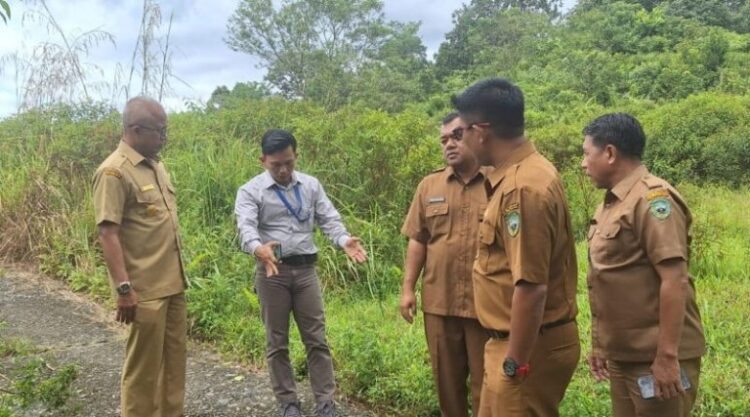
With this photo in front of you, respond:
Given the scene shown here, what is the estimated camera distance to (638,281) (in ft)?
7.43

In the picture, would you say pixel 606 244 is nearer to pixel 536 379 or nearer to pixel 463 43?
pixel 536 379

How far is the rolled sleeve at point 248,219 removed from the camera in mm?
3455

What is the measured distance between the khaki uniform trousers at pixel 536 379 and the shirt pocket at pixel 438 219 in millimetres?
997

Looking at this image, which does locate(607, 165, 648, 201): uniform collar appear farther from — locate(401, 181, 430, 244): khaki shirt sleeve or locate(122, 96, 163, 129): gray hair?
locate(122, 96, 163, 129): gray hair

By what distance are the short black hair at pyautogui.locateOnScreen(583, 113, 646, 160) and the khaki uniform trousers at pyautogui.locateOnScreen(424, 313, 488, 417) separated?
1.09 metres

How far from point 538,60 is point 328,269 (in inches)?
785

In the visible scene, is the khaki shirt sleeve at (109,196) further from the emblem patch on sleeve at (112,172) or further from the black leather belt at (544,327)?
the black leather belt at (544,327)

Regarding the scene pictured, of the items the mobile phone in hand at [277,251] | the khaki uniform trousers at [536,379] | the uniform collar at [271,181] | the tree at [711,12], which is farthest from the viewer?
the tree at [711,12]

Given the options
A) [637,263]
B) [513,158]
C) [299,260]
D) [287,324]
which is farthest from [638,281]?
[287,324]

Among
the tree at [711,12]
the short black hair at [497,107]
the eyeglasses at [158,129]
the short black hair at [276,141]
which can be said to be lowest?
the short black hair at [497,107]

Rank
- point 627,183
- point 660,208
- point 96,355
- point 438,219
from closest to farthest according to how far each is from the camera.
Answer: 1. point 660,208
2. point 627,183
3. point 438,219
4. point 96,355

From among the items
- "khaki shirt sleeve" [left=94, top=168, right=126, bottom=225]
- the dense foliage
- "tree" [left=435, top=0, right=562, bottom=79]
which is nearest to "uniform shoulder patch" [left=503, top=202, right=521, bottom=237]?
the dense foliage

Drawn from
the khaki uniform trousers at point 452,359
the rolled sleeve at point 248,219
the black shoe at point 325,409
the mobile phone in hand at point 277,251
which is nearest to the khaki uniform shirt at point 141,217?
the rolled sleeve at point 248,219

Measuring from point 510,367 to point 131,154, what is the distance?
2.21 m
